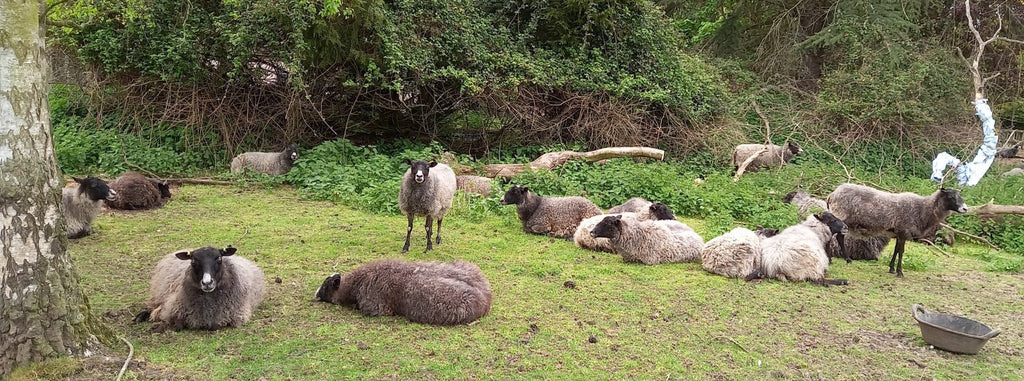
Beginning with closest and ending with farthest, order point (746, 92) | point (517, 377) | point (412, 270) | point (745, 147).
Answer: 1. point (517, 377)
2. point (412, 270)
3. point (745, 147)
4. point (746, 92)

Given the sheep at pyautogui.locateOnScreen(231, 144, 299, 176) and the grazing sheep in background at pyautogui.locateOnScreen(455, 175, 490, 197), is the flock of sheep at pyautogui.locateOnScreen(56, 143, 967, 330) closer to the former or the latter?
the grazing sheep in background at pyautogui.locateOnScreen(455, 175, 490, 197)

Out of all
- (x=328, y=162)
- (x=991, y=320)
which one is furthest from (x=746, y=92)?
(x=991, y=320)

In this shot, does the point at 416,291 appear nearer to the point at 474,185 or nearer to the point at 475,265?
the point at 475,265

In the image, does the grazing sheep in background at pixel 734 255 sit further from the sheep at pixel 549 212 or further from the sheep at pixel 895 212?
the sheep at pixel 549 212

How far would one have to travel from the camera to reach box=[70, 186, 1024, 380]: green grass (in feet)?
15.4

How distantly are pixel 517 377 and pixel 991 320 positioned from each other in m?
4.72

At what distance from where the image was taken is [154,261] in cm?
700

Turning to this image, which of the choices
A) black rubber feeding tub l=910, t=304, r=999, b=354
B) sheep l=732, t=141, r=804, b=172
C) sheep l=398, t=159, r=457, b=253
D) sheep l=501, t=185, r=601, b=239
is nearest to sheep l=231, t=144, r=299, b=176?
sheep l=501, t=185, r=601, b=239

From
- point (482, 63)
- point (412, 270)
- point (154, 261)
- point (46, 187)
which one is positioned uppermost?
point (482, 63)

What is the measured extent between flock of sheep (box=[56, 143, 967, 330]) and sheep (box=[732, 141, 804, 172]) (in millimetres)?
4868

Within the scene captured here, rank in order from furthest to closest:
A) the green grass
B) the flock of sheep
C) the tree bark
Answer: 1. the flock of sheep
2. the green grass
3. the tree bark

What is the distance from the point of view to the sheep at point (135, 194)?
31.2ft

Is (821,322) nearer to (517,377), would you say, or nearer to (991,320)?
(991,320)

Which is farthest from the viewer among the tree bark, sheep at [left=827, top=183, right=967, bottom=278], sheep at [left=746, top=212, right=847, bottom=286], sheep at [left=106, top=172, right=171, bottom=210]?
sheep at [left=106, top=172, right=171, bottom=210]
